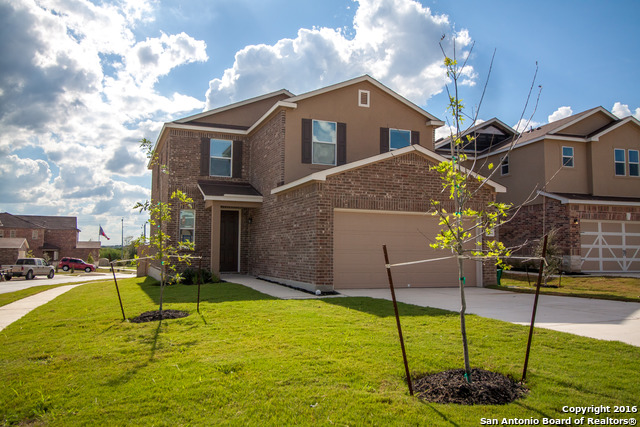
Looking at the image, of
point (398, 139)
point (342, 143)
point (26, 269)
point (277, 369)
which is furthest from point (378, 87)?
point (26, 269)

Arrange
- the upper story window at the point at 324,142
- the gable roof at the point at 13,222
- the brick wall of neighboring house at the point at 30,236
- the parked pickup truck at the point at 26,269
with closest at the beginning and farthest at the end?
the upper story window at the point at 324,142, the parked pickup truck at the point at 26,269, the brick wall of neighboring house at the point at 30,236, the gable roof at the point at 13,222

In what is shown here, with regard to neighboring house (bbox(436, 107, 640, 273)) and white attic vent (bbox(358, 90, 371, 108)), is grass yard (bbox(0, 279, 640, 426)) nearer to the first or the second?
white attic vent (bbox(358, 90, 371, 108))

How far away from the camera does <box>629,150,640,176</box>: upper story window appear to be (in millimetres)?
22094

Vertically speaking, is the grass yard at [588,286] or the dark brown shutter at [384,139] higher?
the dark brown shutter at [384,139]

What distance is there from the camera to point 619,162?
21.9m

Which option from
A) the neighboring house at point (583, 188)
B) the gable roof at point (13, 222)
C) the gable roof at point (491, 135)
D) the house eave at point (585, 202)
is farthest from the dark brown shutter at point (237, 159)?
the gable roof at point (13, 222)

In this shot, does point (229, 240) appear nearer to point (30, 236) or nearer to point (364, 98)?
point (364, 98)

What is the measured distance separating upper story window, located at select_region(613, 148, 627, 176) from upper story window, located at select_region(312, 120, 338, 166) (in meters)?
14.4

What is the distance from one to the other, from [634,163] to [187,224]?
2056 cm

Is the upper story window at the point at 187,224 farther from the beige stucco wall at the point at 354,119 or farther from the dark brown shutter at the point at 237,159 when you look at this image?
the beige stucco wall at the point at 354,119

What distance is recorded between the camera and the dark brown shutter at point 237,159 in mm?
18891

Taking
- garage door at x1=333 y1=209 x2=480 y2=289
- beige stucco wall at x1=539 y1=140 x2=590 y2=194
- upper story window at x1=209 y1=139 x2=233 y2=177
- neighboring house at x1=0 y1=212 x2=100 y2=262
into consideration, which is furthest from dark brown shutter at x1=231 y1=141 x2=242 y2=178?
neighboring house at x1=0 y1=212 x2=100 y2=262

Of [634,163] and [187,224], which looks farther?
[634,163]

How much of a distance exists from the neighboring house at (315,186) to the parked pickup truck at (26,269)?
1777 cm
